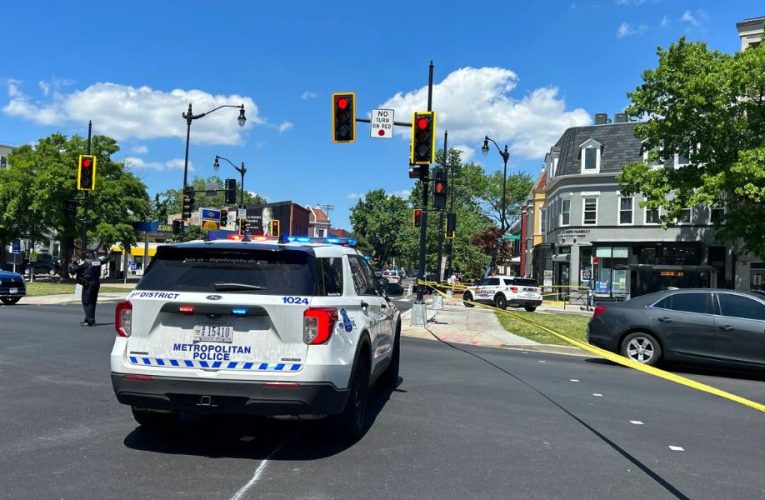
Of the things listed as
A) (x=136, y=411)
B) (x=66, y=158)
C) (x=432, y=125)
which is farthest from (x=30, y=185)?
(x=136, y=411)

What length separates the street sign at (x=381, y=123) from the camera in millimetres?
16656

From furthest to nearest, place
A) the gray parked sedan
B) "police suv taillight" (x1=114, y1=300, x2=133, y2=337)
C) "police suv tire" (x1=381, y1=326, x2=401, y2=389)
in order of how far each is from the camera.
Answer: the gray parked sedan, "police suv tire" (x1=381, y1=326, x2=401, y2=389), "police suv taillight" (x1=114, y1=300, x2=133, y2=337)

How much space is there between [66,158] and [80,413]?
4051 centimetres

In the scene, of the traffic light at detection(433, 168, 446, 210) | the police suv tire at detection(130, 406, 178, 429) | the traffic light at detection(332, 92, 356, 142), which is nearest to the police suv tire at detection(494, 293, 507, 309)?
the traffic light at detection(433, 168, 446, 210)

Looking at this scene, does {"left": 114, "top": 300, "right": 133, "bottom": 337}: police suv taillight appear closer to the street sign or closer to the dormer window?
the street sign

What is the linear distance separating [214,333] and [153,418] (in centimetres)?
135

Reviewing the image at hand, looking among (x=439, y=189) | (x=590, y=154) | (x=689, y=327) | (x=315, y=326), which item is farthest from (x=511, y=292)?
(x=315, y=326)

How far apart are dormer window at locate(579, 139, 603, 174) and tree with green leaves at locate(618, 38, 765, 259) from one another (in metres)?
10.8

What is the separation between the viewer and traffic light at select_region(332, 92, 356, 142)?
611 inches

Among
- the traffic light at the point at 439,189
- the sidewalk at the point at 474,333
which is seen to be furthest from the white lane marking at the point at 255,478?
the traffic light at the point at 439,189

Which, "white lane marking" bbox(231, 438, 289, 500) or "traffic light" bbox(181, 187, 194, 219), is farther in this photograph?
"traffic light" bbox(181, 187, 194, 219)

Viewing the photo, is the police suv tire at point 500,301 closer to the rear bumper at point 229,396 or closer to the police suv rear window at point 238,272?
the police suv rear window at point 238,272

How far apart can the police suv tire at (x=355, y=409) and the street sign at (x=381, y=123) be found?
1162cm

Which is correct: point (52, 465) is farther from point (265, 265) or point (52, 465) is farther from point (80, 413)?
point (265, 265)
